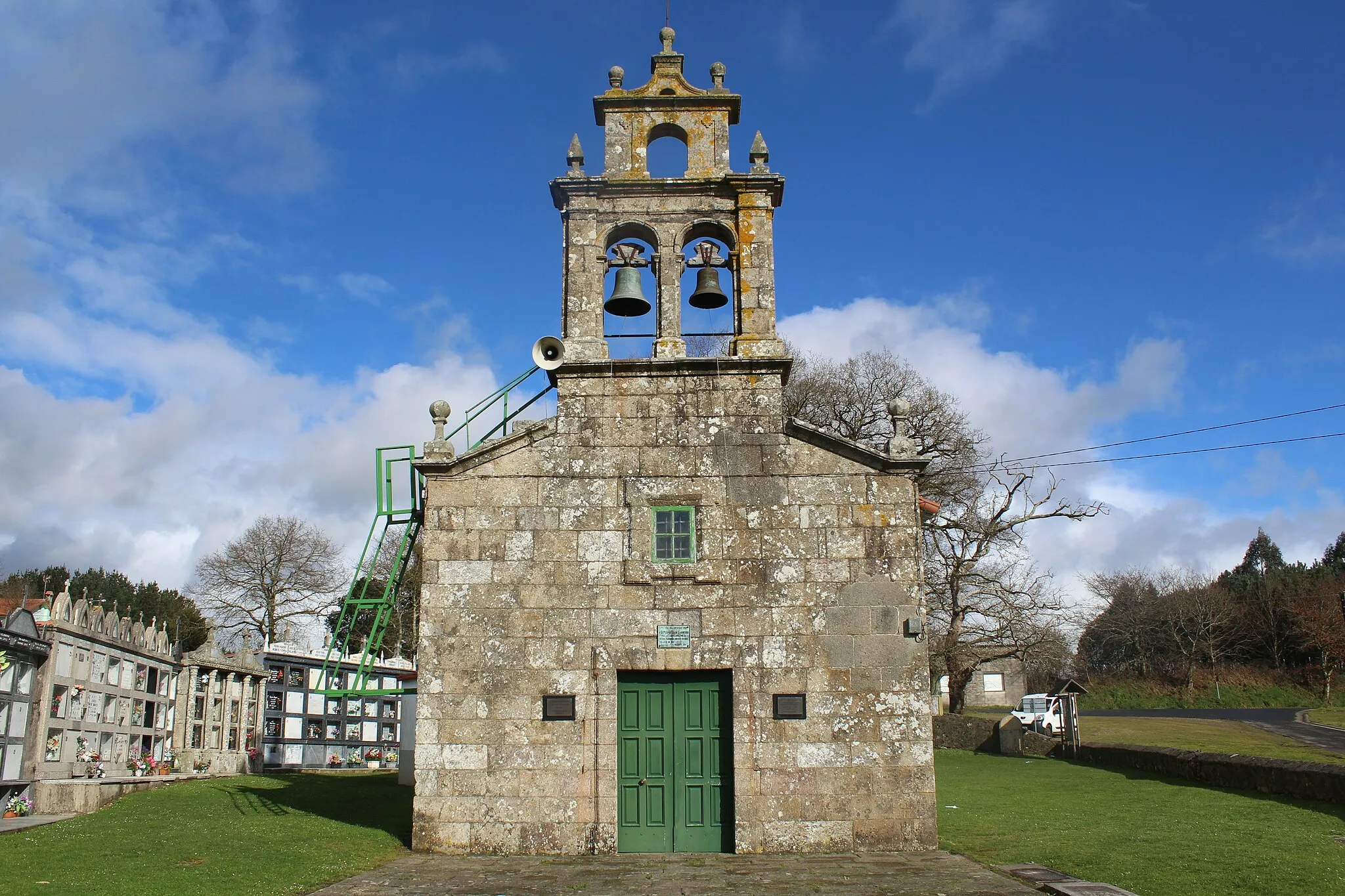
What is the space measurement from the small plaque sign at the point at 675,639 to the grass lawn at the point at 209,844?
12.5 ft

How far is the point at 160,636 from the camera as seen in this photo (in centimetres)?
1762

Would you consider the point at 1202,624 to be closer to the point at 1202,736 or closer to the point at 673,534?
the point at 1202,736

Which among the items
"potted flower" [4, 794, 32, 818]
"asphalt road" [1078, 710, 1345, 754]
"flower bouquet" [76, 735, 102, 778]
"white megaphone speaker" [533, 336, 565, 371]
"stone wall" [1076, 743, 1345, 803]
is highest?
"white megaphone speaker" [533, 336, 565, 371]

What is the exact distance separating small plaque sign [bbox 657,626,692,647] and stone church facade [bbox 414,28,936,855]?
0.02 meters

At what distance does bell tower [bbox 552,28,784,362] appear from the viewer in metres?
12.0

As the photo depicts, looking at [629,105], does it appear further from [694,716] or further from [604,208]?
[694,716]

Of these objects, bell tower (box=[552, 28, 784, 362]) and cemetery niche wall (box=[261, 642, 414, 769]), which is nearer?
bell tower (box=[552, 28, 784, 362])

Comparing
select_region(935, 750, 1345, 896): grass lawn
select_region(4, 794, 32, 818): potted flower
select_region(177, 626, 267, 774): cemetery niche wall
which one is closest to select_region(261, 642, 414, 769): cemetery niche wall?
select_region(177, 626, 267, 774): cemetery niche wall

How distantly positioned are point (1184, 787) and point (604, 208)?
13927 millimetres

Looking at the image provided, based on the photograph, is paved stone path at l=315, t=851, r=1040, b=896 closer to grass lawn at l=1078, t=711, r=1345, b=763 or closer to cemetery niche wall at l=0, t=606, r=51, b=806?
cemetery niche wall at l=0, t=606, r=51, b=806

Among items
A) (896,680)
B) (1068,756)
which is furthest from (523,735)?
(1068,756)

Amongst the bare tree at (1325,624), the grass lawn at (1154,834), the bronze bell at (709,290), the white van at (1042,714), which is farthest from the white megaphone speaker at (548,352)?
the bare tree at (1325,624)

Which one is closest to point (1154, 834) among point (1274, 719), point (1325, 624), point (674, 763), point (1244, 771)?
point (1244, 771)

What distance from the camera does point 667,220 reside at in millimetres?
12359
